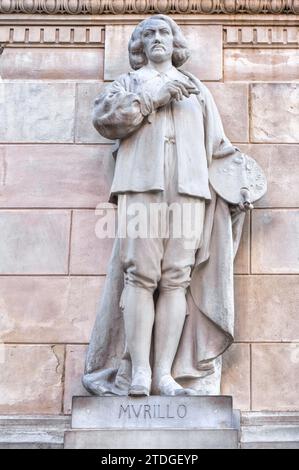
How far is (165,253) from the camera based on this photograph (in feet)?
38.1

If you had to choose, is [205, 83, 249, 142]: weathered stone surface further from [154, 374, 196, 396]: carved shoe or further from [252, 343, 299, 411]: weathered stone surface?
[154, 374, 196, 396]: carved shoe

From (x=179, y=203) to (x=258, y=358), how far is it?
1.61m

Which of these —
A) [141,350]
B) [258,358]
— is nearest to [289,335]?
[258,358]

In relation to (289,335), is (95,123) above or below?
above

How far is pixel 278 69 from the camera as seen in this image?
13.0m

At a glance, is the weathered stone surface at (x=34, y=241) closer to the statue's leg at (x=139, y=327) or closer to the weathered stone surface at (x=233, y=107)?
the statue's leg at (x=139, y=327)

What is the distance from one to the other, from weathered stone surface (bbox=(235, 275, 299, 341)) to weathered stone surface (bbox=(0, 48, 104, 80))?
8.68 ft

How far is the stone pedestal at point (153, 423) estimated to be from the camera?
426 inches

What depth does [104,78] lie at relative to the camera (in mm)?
12922
